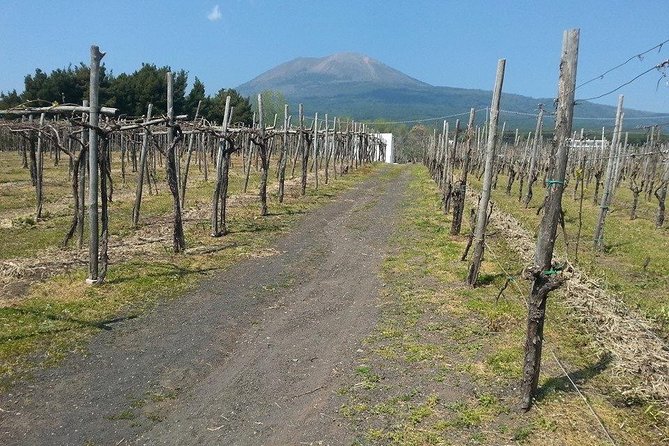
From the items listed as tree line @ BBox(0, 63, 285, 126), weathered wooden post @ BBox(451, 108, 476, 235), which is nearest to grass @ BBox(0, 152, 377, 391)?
weathered wooden post @ BBox(451, 108, 476, 235)

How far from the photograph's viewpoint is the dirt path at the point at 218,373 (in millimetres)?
5094

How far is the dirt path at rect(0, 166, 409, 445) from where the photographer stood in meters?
5.09

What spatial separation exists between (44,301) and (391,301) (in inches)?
Result: 220

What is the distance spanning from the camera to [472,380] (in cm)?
619

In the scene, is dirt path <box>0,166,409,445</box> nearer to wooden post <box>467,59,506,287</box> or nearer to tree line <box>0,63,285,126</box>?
wooden post <box>467,59,506,287</box>

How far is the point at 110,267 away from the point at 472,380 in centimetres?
737

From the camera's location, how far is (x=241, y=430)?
16.9 ft

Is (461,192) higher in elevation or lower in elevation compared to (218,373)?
higher

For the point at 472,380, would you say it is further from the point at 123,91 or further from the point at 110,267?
the point at 123,91

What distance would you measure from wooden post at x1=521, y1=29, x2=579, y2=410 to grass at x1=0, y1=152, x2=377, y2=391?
214 inches

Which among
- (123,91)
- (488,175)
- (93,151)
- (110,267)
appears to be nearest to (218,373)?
(93,151)

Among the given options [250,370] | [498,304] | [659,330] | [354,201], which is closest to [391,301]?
[498,304]

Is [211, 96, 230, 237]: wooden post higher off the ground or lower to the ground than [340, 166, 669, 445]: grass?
higher

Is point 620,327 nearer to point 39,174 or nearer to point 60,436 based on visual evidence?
point 60,436
